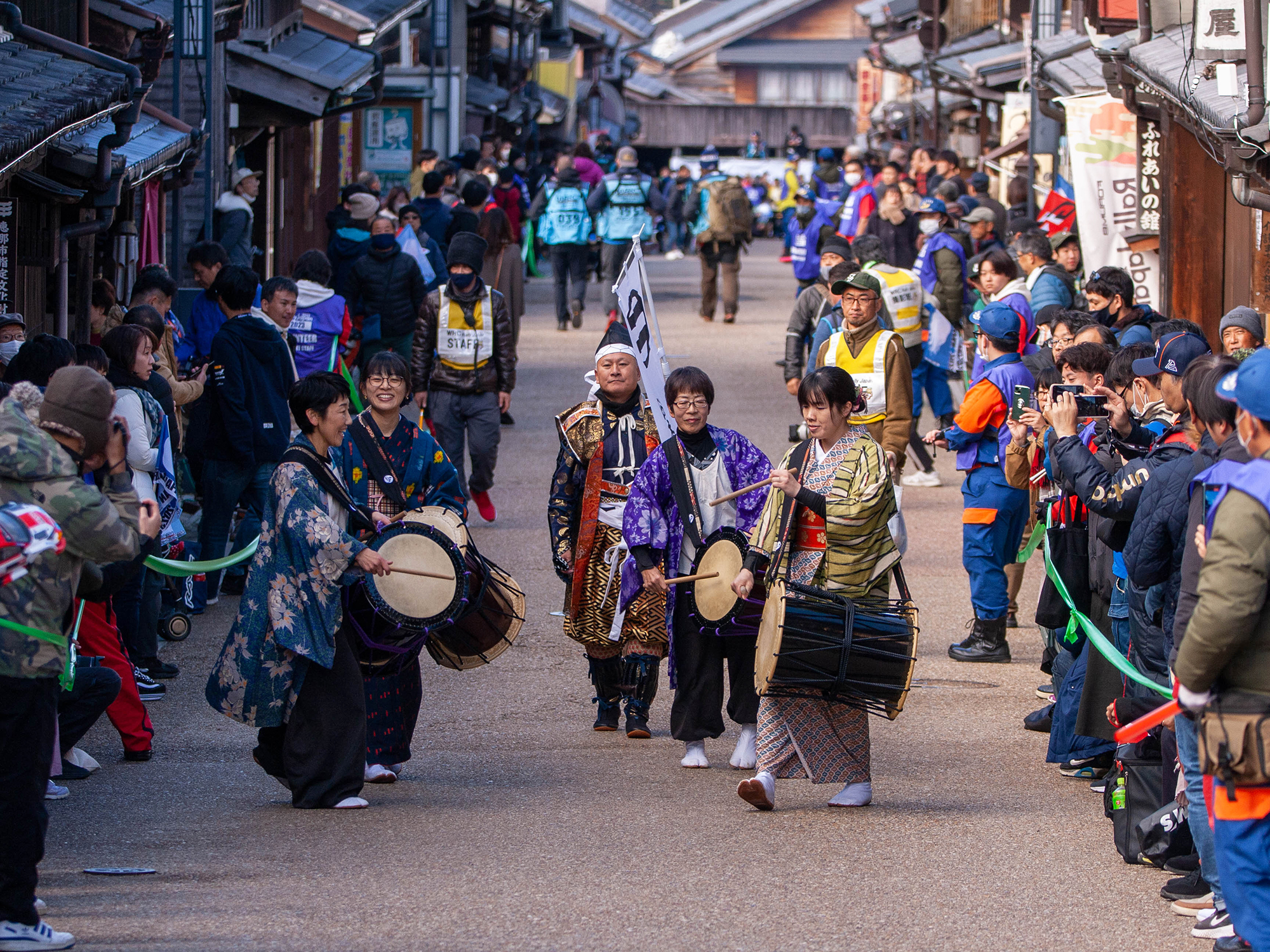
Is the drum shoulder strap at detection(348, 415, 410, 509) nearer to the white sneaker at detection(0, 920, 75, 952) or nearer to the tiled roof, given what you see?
the tiled roof

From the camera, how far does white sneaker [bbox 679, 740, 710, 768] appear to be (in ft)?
22.4

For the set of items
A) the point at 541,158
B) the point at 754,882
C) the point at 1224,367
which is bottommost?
the point at 754,882

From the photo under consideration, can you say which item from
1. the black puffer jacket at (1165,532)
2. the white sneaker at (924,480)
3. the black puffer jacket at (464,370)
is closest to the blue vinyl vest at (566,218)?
the white sneaker at (924,480)

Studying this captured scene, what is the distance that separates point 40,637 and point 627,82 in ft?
164

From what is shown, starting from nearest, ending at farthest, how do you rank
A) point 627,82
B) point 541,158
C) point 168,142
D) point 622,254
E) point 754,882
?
1. point 754,882
2. point 168,142
3. point 622,254
4. point 541,158
5. point 627,82

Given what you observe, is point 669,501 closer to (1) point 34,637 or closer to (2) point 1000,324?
(2) point 1000,324

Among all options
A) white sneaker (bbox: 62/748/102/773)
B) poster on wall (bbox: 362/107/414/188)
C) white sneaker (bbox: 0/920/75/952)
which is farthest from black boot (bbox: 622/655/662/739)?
poster on wall (bbox: 362/107/414/188)

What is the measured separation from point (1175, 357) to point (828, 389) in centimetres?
127

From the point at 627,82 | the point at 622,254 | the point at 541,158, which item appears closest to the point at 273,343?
the point at 622,254

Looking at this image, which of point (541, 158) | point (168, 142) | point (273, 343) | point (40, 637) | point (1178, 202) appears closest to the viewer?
point (40, 637)

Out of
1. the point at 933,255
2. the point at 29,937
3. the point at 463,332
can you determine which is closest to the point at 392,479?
the point at 29,937

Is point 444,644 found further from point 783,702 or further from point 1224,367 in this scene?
point 1224,367

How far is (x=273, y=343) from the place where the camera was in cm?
933

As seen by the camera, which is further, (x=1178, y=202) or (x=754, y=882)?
(x=1178, y=202)
